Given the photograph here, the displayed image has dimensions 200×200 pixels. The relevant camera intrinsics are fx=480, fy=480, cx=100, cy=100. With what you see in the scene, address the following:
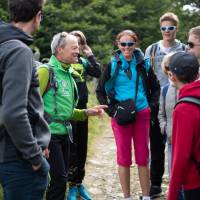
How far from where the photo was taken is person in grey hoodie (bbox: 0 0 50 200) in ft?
9.85

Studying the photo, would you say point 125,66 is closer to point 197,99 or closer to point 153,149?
point 153,149

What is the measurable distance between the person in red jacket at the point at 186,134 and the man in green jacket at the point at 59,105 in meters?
1.27

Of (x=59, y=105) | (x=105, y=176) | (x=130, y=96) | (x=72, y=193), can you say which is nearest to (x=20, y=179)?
(x=59, y=105)

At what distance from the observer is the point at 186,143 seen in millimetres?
3334

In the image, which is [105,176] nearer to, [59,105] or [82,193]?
[82,193]

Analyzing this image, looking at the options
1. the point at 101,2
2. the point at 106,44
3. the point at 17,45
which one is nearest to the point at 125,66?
the point at 17,45

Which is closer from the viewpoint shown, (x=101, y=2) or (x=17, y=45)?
(x=17, y=45)

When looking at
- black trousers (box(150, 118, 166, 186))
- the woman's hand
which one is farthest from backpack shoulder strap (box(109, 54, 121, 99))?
the woman's hand

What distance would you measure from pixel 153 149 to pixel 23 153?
3.56 m

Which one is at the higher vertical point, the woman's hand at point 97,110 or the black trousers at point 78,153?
the woman's hand at point 97,110

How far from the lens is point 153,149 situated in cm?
643

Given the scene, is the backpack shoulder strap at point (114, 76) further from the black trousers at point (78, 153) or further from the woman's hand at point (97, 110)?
the woman's hand at point (97, 110)

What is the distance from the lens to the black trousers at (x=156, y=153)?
20.8 ft

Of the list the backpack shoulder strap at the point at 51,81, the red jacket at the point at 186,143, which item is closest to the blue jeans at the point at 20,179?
the red jacket at the point at 186,143
